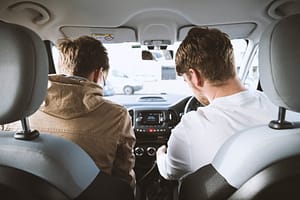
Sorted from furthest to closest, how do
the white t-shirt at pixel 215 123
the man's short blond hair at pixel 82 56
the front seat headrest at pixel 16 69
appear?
1. the man's short blond hair at pixel 82 56
2. the white t-shirt at pixel 215 123
3. the front seat headrest at pixel 16 69

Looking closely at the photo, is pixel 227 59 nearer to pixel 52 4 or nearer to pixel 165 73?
pixel 52 4

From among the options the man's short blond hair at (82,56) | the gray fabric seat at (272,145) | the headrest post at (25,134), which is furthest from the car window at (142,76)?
the gray fabric seat at (272,145)

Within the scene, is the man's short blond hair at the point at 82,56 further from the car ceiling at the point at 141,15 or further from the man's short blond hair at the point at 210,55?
the car ceiling at the point at 141,15

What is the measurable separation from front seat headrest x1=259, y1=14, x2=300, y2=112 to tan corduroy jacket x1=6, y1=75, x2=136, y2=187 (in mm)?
916

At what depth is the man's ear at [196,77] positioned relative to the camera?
2.00 m

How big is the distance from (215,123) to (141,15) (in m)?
1.47

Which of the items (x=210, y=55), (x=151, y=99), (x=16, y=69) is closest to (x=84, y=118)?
(x=16, y=69)

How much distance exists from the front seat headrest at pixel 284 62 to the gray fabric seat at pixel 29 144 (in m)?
0.82

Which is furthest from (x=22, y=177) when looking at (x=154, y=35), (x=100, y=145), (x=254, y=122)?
(x=154, y=35)

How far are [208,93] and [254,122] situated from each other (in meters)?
0.37

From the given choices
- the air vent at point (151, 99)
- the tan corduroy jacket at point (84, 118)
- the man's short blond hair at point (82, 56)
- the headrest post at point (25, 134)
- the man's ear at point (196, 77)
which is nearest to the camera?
the headrest post at point (25, 134)

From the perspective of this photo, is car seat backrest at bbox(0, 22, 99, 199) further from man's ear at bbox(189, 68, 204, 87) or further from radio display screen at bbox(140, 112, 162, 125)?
radio display screen at bbox(140, 112, 162, 125)

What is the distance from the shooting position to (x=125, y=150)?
2154 millimetres

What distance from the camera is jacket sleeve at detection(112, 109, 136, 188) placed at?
2084mm
